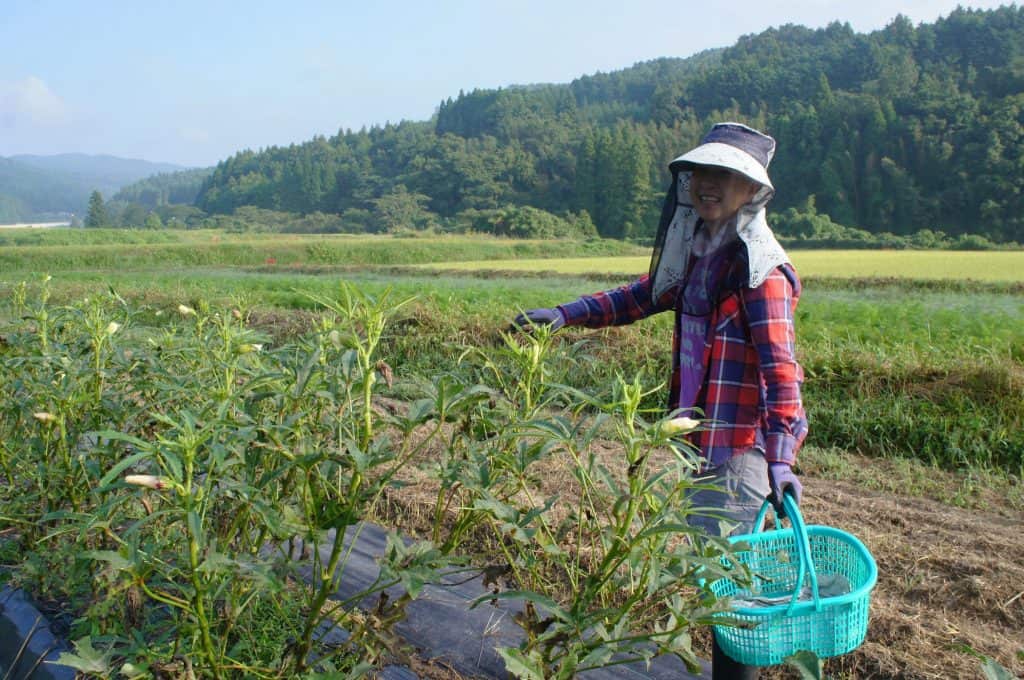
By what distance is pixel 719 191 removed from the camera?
1923 mm

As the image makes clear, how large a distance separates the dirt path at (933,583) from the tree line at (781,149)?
21.7 metres

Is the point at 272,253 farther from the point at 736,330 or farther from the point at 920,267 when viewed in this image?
the point at 736,330

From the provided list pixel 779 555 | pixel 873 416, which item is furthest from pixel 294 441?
pixel 873 416

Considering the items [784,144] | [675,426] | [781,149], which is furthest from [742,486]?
[781,149]

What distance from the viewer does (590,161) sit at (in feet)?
141

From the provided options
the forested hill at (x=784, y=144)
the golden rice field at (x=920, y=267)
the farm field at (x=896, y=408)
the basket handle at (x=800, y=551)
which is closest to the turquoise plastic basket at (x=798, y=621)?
the basket handle at (x=800, y=551)

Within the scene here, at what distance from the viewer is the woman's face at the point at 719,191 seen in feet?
6.27

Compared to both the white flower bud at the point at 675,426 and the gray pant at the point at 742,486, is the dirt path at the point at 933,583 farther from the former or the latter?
the white flower bud at the point at 675,426

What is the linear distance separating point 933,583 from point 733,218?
151cm

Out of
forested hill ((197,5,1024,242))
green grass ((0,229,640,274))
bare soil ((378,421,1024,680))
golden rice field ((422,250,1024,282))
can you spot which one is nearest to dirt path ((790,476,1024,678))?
bare soil ((378,421,1024,680))

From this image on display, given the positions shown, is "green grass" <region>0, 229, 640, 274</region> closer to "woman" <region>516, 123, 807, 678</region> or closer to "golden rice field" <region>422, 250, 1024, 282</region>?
"golden rice field" <region>422, 250, 1024, 282</region>

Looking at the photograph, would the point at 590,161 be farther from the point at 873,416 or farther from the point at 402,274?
the point at 873,416

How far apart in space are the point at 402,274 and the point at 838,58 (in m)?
43.5

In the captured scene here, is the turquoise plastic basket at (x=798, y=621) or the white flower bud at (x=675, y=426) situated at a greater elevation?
the white flower bud at (x=675, y=426)
